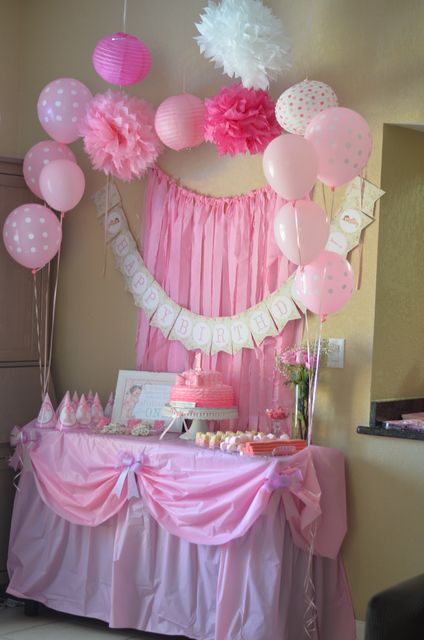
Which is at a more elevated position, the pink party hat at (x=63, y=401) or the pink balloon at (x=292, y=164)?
the pink balloon at (x=292, y=164)

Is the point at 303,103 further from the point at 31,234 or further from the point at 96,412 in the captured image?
the point at 96,412

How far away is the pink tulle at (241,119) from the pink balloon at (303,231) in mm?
502

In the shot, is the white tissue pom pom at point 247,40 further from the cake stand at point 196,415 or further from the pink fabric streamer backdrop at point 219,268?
the cake stand at point 196,415

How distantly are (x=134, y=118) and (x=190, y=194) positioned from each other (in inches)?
16.6

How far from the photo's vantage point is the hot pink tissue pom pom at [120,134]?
13.3 ft

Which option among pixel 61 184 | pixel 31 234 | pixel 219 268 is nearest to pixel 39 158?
pixel 61 184

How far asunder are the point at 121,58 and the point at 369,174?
3.75ft

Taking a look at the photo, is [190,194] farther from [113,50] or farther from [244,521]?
[244,521]

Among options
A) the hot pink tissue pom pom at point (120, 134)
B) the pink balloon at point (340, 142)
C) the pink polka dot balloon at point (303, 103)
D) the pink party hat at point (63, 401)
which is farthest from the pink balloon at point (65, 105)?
the pink balloon at point (340, 142)

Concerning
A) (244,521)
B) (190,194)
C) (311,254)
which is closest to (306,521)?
(244,521)

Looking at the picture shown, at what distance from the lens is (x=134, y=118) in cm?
404

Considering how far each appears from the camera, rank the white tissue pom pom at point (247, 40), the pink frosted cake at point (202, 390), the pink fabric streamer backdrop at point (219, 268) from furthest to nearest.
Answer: the pink fabric streamer backdrop at point (219, 268) < the pink frosted cake at point (202, 390) < the white tissue pom pom at point (247, 40)

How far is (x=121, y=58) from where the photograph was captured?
160 inches

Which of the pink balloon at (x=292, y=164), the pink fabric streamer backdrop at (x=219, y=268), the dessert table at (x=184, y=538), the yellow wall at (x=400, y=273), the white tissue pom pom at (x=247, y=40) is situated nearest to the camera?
the pink balloon at (x=292, y=164)
